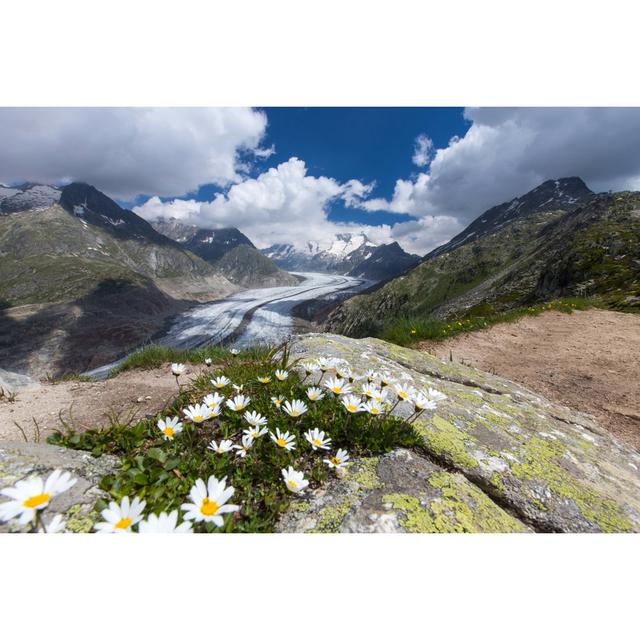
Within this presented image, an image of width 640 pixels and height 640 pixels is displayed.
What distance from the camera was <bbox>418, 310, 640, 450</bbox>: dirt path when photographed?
19.4 ft

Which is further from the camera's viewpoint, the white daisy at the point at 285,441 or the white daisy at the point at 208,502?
the white daisy at the point at 285,441

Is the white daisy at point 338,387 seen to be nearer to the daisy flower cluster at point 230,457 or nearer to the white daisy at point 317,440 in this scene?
the daisy flower cluster at point 230,457

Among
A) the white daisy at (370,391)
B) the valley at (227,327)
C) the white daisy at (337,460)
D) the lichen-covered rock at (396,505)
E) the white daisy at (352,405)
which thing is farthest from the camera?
the valley at (227,327)

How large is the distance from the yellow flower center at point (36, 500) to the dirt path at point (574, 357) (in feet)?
23.3

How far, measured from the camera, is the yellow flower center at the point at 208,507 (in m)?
1.59

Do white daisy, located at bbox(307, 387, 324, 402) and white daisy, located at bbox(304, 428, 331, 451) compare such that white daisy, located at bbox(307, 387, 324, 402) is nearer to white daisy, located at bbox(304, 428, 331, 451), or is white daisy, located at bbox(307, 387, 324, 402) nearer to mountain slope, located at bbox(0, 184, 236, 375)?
white daisy, located at bbox(304, 428, 331, 451)

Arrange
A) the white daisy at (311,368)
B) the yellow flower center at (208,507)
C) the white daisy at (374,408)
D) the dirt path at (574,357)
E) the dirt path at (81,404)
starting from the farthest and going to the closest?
1. the dirt path at (574,357)
2. the dirt path at (81,404)
3. the white daisy at (311,368)
4. the white daisy at (374,408)
5. the yellow flower center at (208,507)

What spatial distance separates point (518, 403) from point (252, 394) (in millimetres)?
3592

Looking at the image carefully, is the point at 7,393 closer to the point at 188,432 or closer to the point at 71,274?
the point at 188,432

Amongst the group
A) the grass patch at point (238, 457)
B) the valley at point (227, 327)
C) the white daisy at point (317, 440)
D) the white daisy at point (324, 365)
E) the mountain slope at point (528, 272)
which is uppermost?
the mountain slope at point (528, 272)

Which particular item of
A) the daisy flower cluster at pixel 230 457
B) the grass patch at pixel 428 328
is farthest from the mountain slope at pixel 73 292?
the daisy flower cluster at pixel 230 457

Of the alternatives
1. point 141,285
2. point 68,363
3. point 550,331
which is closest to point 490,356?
point 550,331

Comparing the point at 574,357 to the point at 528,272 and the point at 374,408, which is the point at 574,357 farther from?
the point at 528,272

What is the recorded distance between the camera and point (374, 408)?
8.52 feet
